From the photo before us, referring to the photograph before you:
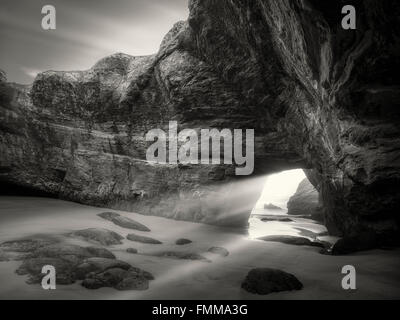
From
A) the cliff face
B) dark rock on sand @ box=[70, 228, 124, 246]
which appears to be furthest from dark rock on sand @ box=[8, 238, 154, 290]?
the cliff face

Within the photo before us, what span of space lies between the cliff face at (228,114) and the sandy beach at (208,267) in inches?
104

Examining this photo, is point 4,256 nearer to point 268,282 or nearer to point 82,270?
point 82,270

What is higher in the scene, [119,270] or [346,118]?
[346,118]

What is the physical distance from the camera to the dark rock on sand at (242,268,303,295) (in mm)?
4903

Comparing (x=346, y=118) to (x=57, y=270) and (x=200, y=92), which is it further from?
(x=57, y=270)

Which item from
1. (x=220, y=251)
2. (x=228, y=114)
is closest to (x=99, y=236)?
(x=220, y=251)

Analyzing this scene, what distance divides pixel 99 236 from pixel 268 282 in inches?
197

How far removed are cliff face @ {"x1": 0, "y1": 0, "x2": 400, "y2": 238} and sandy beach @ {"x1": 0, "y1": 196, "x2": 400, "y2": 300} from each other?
264 cm

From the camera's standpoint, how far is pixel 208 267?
259 inches

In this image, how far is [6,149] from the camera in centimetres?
1510

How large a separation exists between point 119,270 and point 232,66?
10756 mm

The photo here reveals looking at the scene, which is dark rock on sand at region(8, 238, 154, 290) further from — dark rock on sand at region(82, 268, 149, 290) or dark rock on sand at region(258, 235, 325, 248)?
dark rock on sand at region(258, 235, 325, 248)

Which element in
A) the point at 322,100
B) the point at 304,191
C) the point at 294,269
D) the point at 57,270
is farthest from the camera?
the point at 304,191
